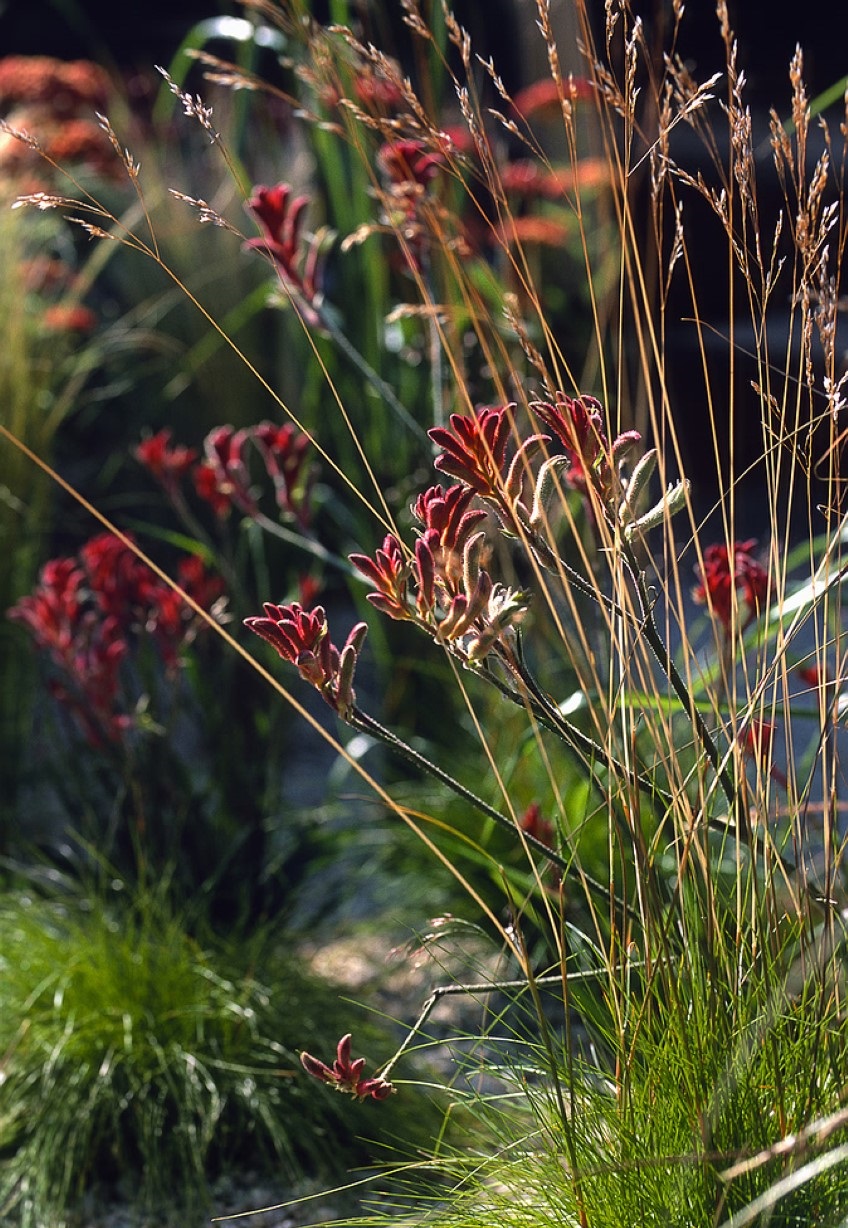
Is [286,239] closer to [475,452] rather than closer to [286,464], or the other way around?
[286,464]

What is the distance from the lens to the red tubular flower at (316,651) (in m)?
1.20

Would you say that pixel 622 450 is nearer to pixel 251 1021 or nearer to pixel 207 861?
pixel 251 1021

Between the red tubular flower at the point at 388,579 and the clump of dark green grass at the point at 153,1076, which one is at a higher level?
the red tubular flower at the point at 388,579

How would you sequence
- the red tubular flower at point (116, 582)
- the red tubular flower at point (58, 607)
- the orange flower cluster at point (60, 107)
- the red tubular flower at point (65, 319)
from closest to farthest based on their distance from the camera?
the red tubular flower at point (58, 607), the red tubular flower at point (116, 582), the red tubular flower at point (65, 319), the orange flower cluster at point (60, 107)

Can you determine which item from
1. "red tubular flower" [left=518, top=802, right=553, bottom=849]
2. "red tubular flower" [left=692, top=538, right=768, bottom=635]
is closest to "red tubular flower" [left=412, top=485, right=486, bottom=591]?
"red tubular flower" [left=692, top=538, right=768, bottom=635]

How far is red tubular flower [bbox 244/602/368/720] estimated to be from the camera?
120 cm

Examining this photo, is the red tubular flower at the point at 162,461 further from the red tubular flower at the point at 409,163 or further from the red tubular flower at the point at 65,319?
the red tubular flower at the point at 65,319

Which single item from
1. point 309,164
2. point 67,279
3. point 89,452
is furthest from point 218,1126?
point 67,279

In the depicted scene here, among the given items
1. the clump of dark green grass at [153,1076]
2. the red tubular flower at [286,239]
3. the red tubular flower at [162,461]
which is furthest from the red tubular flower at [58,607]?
the red tubular flower at [286,239]

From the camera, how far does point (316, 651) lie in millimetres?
1241

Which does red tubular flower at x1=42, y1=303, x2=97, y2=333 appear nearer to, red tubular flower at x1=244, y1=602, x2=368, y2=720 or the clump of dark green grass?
the clump of dark green grass

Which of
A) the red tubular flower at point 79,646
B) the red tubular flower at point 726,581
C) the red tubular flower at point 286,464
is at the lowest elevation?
the red tubular flower at point 79,646

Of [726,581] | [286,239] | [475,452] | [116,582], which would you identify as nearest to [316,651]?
[475,452]

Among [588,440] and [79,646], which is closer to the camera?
[588,440]
